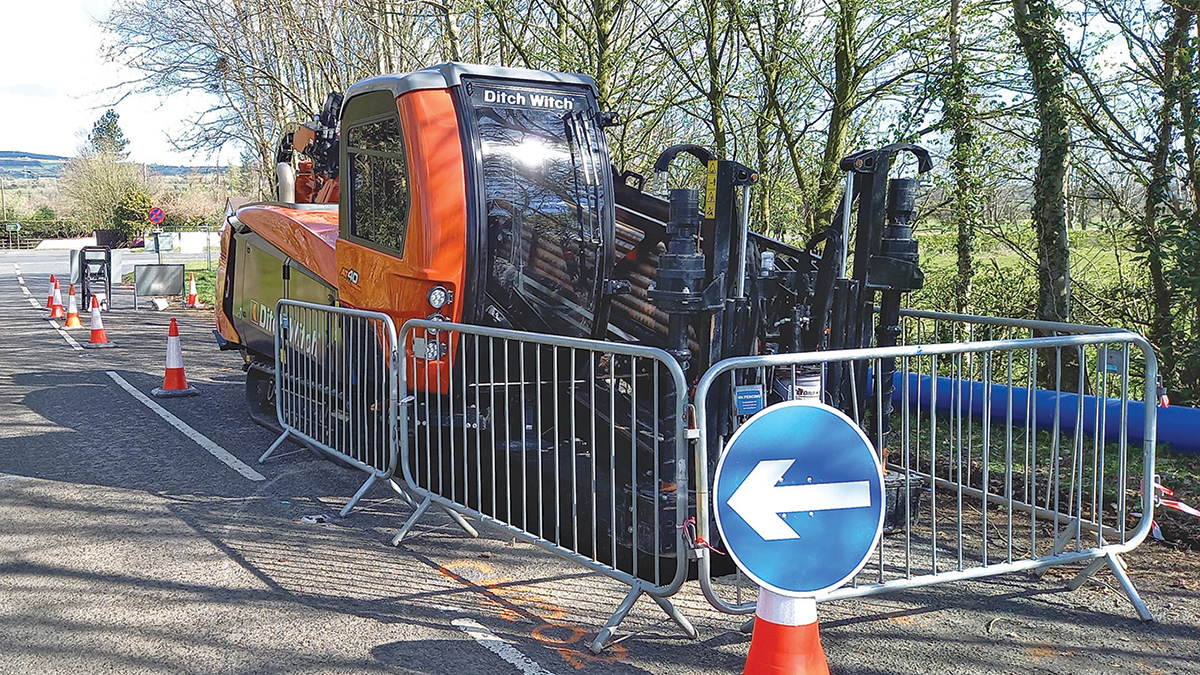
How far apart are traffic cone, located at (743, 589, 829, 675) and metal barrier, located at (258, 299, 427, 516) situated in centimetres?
Result: 324

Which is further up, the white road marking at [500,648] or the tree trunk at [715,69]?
the tree trunk at [715,69]

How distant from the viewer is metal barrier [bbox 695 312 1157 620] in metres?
4.29

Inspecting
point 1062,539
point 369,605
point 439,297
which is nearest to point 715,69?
point 439,297

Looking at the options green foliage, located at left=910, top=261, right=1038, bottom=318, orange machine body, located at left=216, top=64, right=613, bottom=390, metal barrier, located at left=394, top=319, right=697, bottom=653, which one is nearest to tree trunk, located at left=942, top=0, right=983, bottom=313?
green foliage, located at left=910, top=261, right=1038, bottom=318

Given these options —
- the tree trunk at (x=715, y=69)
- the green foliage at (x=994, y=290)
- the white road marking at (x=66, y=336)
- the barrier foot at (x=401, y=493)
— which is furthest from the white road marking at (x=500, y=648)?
the white road marking at (x=66, y=336)

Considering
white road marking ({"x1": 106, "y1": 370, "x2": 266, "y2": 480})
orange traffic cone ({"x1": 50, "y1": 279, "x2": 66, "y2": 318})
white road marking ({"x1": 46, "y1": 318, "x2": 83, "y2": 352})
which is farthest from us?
orange traffic cone ({"x1": 50, "y1": 279, "x2": 66, "y2": 318})

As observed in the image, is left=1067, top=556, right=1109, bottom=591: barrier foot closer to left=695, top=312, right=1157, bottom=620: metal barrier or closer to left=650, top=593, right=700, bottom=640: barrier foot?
left=695, top=312, right=1157, bottom=620: metal barrier

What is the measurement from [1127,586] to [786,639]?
7.79 ft

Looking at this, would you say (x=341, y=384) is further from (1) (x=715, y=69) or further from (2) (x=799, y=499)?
(1) (x=715, y=69)

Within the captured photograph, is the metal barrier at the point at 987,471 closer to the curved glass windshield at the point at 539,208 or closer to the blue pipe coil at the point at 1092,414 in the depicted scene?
the blue pipe coil at the point at 1092,414

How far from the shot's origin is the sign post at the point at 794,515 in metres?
3.14

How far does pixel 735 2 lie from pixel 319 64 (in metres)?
14.6

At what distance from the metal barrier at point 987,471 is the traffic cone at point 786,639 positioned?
1.44 feet

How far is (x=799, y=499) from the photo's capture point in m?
3.20
